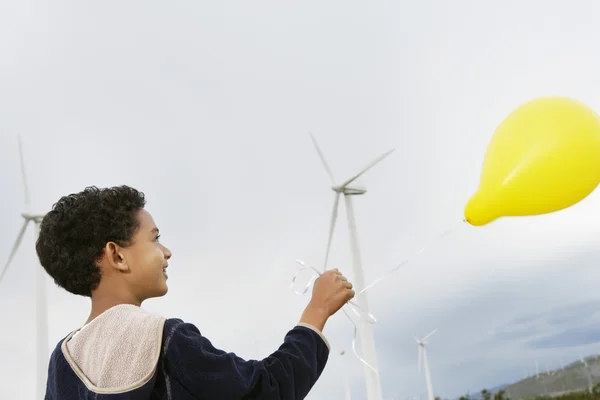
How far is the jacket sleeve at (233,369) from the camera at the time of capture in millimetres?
2857

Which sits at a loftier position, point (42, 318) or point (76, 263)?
point (42, 318)

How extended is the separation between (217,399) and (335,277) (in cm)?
82

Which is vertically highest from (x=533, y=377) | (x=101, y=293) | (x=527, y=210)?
(x=533, y=377)

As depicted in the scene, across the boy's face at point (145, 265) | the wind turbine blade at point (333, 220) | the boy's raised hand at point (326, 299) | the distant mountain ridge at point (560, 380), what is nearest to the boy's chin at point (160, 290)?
the boy's face at point (145, 265)

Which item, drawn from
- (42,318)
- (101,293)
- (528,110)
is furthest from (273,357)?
(42,318)

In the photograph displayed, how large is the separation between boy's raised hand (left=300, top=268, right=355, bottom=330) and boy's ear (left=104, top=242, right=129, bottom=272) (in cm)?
84

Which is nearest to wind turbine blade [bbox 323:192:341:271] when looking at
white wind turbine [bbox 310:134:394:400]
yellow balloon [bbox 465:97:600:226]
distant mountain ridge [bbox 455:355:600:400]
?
white wind turbine [bbox 310:134:394:400]

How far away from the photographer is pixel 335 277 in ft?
11.0

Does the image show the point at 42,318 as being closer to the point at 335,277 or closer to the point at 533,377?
the point at 335,277

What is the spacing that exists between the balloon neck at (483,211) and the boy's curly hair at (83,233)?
267 centimetres

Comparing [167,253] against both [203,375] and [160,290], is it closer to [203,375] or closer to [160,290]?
[160,290]

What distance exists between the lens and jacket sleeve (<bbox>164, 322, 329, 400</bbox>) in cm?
286

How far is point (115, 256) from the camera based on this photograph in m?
3.29

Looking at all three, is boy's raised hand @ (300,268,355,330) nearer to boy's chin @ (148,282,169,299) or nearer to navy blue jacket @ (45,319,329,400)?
navy blue jacket @ (45,319,329,400)
